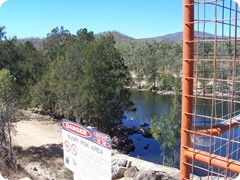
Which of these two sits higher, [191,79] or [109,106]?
[191,79]

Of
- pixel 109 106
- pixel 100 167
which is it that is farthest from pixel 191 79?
pixel 109 106

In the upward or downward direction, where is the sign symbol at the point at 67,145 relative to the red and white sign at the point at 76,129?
downward

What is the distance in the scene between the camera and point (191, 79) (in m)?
2.28

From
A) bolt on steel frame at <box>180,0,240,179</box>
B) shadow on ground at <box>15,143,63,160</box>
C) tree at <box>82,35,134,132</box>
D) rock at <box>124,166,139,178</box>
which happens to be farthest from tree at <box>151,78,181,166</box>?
bolt on steel frame at <box>180,0,240,179</box>

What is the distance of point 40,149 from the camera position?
13.2m

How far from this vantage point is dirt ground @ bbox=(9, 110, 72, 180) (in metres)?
10.7

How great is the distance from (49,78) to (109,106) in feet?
14.0

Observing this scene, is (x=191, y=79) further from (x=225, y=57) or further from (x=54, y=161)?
(x=54, y=161)

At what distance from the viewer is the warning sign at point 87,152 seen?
201cm

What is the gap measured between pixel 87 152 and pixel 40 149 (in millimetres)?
11571

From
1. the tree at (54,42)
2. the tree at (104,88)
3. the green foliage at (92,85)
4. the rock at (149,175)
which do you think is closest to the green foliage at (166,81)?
the tree at (54,42)

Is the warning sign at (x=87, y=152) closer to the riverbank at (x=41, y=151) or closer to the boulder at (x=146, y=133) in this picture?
the riverbank at (x=41, y=151)

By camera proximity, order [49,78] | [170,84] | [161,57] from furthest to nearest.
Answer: [161,57] < [170,84] < [49,78]

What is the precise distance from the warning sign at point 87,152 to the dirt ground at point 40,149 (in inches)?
272
